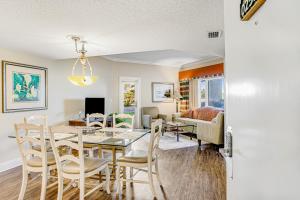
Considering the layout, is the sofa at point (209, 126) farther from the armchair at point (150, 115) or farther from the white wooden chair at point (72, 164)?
the white wooden chair at point (72, 164)

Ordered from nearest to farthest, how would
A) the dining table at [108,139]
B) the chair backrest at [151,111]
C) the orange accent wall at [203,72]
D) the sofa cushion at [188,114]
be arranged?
the dining table at [108,139] → the orange accent wall at [203,72] → the sofa cushion at [188,114] → the chair backrest at [151,111]

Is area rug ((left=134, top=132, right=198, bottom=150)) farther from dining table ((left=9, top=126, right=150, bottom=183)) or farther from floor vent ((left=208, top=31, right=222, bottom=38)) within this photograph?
floor vent ((left=208, top=31, right=222, bottom=38))

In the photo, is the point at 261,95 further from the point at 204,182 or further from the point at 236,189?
the point at 204,182

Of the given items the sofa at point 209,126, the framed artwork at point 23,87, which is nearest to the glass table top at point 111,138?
the framed artwork at point 23,87

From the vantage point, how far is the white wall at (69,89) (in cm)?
368

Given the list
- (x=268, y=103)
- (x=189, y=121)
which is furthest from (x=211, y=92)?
(x=268, y=103)

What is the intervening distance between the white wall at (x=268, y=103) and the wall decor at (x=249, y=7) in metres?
0.02

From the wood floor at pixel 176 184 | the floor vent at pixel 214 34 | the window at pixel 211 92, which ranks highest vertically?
the floor vent at pixel 214 34

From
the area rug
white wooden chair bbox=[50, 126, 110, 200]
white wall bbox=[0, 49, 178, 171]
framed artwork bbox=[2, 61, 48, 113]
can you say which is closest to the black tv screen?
white wall bbox=[0, 49, 178, 171]

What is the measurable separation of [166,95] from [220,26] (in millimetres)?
5524

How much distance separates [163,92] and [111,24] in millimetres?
5589

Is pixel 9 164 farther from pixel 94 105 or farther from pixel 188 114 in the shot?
pixel 188 114

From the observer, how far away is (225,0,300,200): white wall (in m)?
0.40

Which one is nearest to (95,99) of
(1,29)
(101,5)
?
(1,29)
